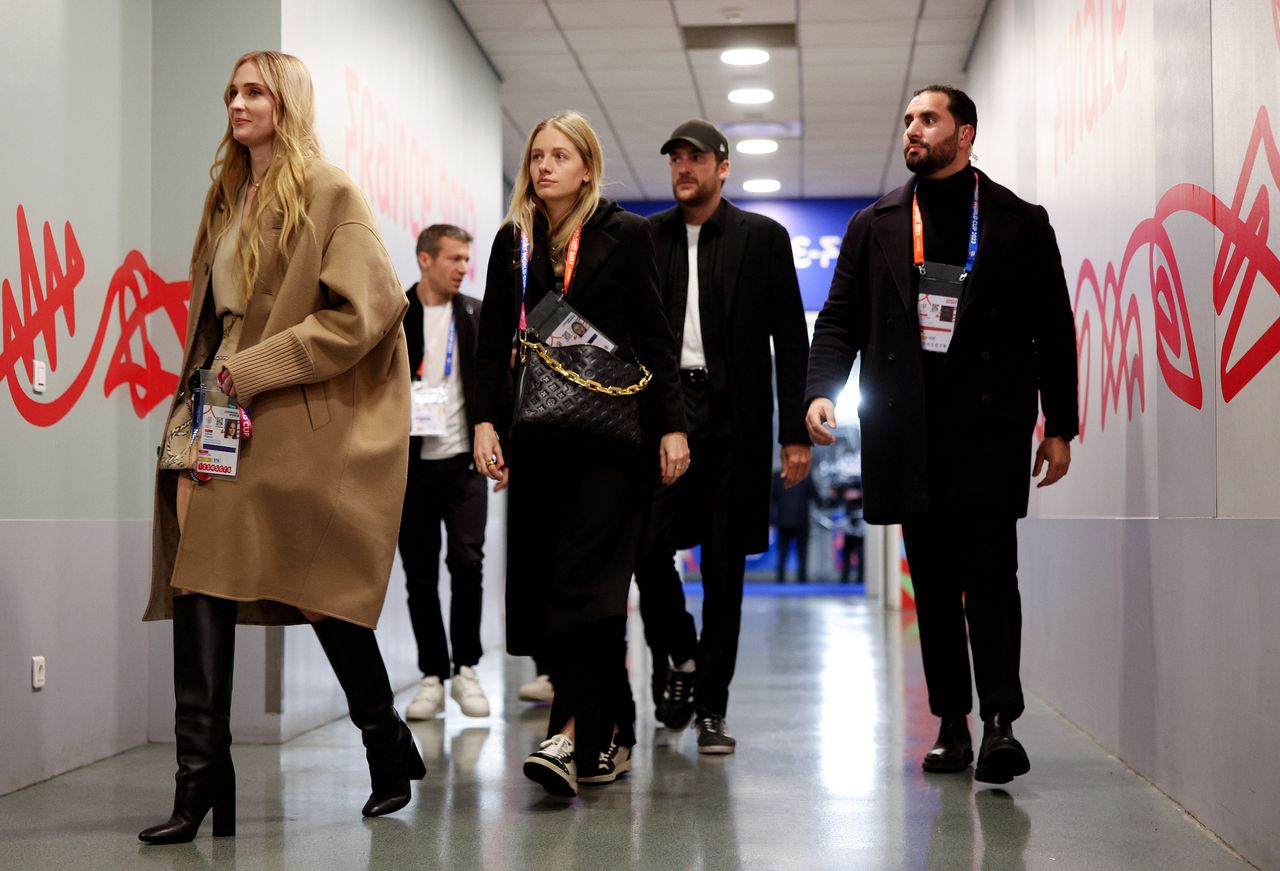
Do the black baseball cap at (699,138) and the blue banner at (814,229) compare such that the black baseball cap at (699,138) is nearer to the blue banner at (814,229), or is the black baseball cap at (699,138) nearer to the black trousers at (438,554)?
the black trousers at (438,554)

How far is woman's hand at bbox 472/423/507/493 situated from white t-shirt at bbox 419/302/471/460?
5.61ft

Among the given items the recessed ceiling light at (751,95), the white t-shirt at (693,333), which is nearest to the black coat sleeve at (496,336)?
the white t-shirt at (693,333)

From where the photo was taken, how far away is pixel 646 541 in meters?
4.06

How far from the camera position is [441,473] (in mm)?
5160

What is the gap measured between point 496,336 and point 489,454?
313 mm

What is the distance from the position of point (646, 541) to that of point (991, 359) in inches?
42.5

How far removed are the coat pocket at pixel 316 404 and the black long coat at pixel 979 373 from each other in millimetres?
1354

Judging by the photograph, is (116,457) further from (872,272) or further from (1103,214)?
(1103,214)

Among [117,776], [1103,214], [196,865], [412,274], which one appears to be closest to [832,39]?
[412,274]

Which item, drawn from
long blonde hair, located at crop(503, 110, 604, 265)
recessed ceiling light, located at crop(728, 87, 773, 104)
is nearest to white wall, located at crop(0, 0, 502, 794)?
long blonde hair, located at crop(503, 110, 604, 265)

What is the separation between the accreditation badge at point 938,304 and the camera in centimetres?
362

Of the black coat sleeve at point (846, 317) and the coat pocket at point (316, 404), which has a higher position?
the black coat sleeve at point (846, 317)

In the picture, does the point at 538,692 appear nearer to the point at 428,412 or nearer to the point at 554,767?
the point at 428,412

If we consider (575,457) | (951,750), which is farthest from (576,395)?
(951,750)
